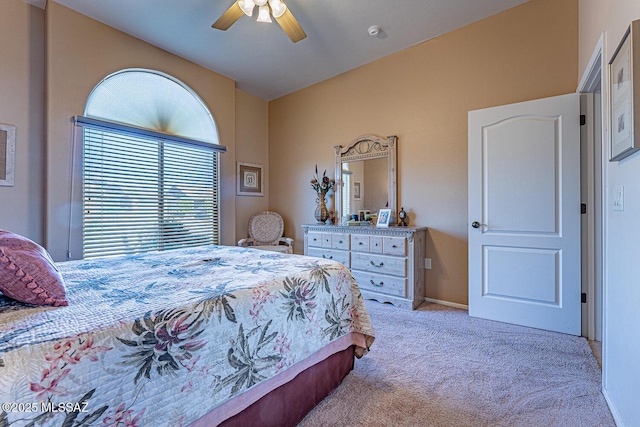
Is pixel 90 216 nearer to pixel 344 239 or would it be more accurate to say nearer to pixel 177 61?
pixel 177 61

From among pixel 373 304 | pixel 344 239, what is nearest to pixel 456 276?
pixel 373 304

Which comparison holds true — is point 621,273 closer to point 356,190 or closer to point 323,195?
point 356,190

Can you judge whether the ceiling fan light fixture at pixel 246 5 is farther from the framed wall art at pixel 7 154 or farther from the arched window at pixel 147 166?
the framed wall art at pixel 7 154

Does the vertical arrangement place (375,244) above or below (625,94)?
below

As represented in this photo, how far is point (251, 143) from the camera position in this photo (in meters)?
4.59

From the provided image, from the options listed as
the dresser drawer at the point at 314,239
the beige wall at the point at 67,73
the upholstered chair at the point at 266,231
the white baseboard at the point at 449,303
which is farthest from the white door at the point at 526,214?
the beige wall at the point at 67,73

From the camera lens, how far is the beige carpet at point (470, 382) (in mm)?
1464

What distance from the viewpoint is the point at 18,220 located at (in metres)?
2.55

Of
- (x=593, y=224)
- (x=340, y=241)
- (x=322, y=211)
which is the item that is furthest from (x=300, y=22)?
(x=593, y=224)

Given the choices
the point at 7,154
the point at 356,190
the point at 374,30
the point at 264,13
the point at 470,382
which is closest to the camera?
the point at 470,382

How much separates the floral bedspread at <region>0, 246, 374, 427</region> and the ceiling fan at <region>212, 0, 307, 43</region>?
2020 mm

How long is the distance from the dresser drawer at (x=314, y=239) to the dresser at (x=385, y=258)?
0.14m

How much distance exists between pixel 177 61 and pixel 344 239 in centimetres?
299

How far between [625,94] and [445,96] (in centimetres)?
197
